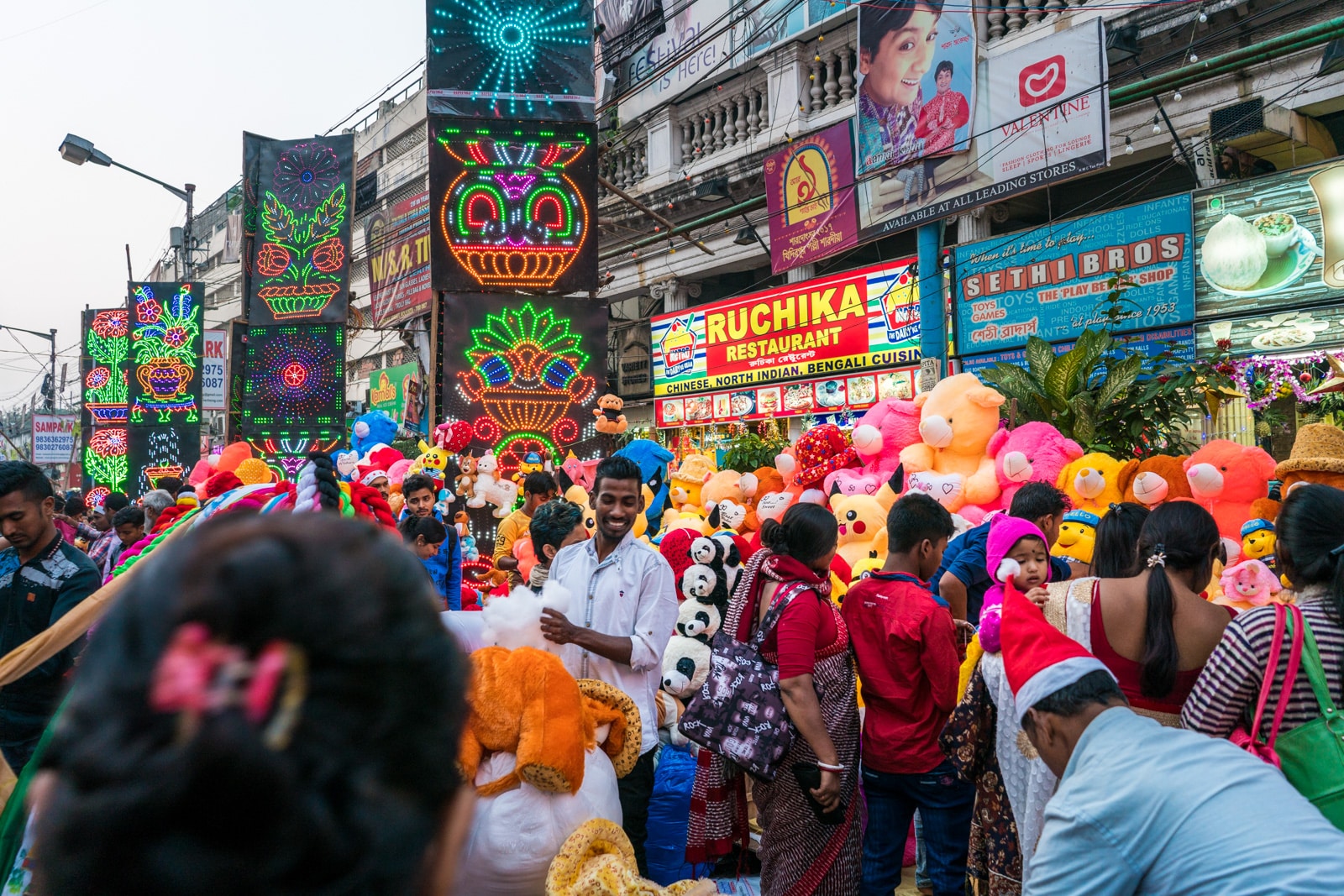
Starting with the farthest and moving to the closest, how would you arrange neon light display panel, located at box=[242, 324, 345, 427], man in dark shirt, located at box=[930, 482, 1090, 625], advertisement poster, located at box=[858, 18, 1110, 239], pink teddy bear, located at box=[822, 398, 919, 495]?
neon light display panel, located at box=[242, 324, 345, 427], advertisement poster, located at box=[858, 18, 1110, 239], pink teddy bear, located at box=[822, 398, 919, 495], man in dark shirt, located at box=[930, 482, 1090, 625]

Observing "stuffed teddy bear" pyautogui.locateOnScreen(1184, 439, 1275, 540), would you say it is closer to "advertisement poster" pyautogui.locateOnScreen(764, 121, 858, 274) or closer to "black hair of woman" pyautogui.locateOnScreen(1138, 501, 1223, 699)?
"black hair of woman" pyautogui.locateOnScreen(1138, 501, 1223, 699)

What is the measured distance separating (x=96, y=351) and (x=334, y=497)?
→ 1796cm

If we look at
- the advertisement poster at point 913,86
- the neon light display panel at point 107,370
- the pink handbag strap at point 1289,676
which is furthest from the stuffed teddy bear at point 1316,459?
the neon light display panel at point 107,370

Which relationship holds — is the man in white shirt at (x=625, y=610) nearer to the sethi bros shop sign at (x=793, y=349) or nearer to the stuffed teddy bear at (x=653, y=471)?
the stuffed teddy bear at (x=653, y=471)

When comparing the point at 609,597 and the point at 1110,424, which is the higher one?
the point at 1110,424

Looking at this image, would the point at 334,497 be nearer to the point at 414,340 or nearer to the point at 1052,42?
the point at 1052,42

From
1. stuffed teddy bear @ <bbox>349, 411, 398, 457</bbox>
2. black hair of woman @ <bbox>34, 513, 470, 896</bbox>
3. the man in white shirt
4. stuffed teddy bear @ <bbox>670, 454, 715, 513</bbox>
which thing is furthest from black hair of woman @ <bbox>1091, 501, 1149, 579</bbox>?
stuffed teddy bear @ <bbox>349, 411, 398, 457</bbox>

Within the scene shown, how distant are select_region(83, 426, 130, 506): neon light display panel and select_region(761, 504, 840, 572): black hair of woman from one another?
15973 mm

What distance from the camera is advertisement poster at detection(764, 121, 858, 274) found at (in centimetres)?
1189

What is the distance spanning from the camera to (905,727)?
352 cm

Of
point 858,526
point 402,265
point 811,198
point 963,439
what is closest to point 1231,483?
point 963,439

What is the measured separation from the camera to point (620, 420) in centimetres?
850

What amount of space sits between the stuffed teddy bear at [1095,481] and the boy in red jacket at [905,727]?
3.09 metres

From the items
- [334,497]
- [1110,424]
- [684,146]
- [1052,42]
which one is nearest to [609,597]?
[334,497]
